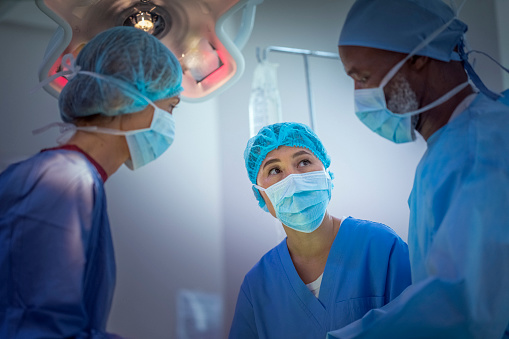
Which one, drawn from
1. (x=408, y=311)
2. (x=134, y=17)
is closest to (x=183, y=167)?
(x=134, y=17)

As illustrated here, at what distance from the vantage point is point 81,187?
1192mm

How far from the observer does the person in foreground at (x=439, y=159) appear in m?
1.05

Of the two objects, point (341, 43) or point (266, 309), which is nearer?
point (341, 43)

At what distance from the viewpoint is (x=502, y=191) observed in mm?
1073

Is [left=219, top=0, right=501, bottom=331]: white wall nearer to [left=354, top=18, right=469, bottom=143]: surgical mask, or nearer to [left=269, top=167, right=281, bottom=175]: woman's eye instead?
[left=269, top=167, right=281, bottom=175]: woman's eye

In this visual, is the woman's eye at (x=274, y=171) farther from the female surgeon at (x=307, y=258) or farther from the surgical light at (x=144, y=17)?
the surgical light at (x=144, y=17)

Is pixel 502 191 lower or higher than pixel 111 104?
lower

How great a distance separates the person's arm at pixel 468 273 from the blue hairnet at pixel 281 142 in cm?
71

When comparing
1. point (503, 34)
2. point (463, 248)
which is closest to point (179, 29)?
point (463, 248)

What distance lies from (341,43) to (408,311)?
77 centimetres

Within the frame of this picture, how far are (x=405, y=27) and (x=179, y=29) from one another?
0.76 metres

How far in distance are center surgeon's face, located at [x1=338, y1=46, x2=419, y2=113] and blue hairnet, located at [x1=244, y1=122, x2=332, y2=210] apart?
1.33 ft

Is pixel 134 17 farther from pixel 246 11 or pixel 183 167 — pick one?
pixel 183 167

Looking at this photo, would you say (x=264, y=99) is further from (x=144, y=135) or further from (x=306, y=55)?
(x=144, y=135)
